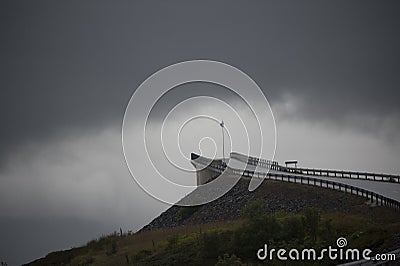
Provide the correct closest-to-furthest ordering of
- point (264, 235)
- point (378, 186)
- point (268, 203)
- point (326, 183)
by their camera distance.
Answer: point (264, 235)
point (326, 183)
point (378, 186)
point (268, 203)

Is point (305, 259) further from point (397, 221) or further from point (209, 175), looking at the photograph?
point (209, 175)

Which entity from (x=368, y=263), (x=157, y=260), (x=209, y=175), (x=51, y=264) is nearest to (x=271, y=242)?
(x=157, y=260)

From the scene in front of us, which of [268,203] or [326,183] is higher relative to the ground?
[326,183]

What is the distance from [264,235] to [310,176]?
118ft

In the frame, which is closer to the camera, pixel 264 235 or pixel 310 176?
pixel 264 235

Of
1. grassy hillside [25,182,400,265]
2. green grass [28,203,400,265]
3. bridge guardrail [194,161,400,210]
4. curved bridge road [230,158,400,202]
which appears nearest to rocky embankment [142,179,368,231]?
grassy hillside [25,182,400,265]

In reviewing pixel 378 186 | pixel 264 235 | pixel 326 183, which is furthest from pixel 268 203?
pixel 264 235

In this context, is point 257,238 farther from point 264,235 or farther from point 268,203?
point 268,203

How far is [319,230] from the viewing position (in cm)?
3525

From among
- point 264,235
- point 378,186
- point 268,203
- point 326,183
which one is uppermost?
point 326,183

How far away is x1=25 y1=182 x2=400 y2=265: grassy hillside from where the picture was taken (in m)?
33.9

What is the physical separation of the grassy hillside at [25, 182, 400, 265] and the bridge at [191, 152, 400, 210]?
0.87 m

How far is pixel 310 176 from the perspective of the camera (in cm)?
7469

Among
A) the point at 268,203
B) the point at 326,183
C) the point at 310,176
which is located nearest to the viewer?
the point at 326,183
